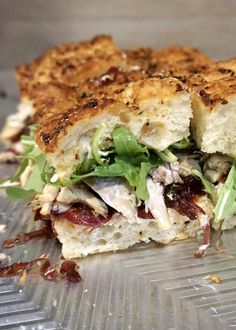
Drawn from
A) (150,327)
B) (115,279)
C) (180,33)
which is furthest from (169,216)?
(180,33)

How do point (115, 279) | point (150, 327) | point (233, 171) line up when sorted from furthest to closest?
point (233, 171) < point (115, 279) < point (150, 327)

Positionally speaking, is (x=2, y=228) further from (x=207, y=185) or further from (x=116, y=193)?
(x=207, y=185)

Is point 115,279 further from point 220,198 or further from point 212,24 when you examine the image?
point 212,24

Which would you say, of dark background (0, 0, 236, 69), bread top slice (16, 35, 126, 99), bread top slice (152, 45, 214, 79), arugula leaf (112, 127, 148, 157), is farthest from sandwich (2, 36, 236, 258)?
dark background (0, 0, 236, 69)

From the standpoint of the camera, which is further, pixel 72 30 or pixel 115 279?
pixel 72 30

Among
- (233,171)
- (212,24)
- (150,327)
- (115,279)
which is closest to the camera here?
(150,327)

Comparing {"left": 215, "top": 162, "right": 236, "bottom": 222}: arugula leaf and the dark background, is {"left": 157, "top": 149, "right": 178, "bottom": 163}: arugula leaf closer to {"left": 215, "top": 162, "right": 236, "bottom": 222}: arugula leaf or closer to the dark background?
{"left": 215, "top": 162, "right": 236, "bottom": 222}: arugula leaf

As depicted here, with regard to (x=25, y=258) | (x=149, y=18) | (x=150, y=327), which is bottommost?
(x=150, y=327)
